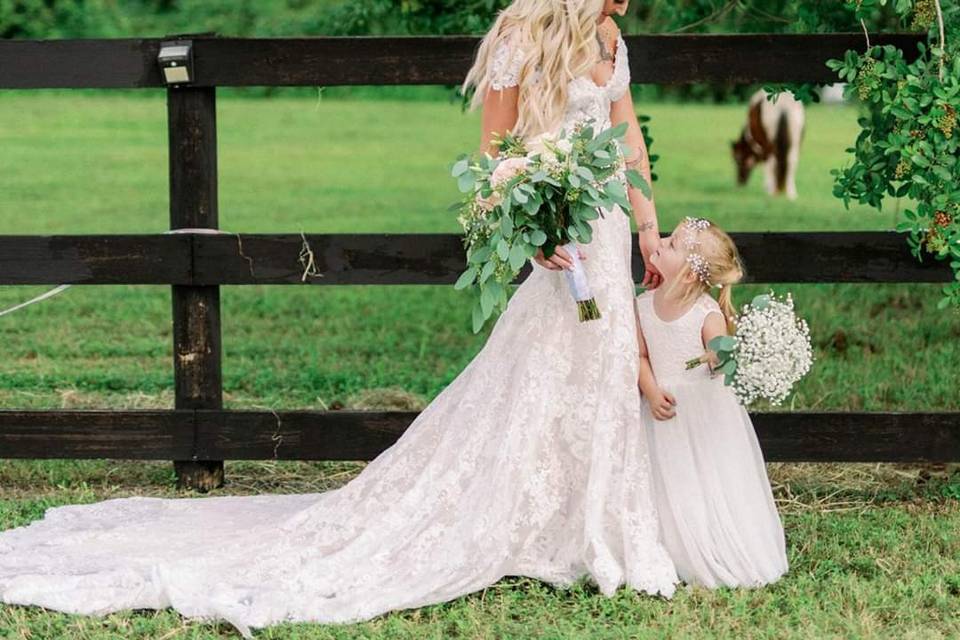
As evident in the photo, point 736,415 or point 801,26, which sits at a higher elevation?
point 801,26

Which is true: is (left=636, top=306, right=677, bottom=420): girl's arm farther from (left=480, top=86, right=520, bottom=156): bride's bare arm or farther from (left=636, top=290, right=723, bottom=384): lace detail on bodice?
(left=480, top=86, right=520, bottom=156): bride's bare arm

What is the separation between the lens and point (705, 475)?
4.77m

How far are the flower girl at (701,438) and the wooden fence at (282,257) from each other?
3.01ft

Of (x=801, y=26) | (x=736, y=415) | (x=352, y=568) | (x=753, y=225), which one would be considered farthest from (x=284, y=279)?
(x=753, y=225)

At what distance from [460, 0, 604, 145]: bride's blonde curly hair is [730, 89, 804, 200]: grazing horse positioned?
11762mm

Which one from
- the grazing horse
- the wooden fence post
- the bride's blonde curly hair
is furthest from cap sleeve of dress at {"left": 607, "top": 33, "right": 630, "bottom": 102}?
the grazing horse

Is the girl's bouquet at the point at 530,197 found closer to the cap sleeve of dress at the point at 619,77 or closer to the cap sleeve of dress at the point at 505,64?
the cap sleeve of dress at the point at 505,64

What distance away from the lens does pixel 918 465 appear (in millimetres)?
6223

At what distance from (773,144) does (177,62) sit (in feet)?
38.0

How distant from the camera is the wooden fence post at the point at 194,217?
575cm

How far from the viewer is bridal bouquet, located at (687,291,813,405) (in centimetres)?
451

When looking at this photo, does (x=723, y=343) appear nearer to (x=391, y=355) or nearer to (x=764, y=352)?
(x=764, y=352)

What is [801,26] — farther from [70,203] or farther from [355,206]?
[70,203]

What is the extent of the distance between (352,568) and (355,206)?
10.1 meters
